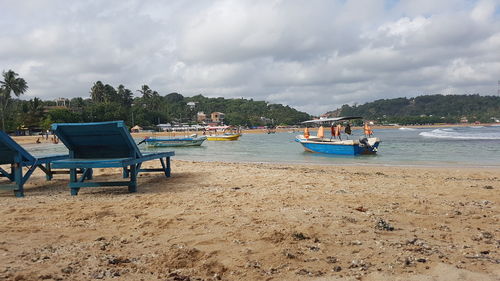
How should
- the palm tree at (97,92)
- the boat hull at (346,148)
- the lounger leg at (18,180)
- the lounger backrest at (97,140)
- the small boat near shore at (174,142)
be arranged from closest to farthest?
the lounger backrest at (97,140), the lounger leg at (18,180), the boat hull at (346,148), the small boat near shore at (174,142), the palm tree at (97,92)

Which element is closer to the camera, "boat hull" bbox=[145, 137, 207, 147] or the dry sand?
the dry sand

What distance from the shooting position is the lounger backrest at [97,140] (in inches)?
280

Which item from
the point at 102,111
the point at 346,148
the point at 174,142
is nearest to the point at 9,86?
the point at 102,111

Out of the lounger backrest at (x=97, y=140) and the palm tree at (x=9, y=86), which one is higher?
the palm tree at (x=9, y=86)

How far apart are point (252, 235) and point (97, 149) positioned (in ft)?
15.7

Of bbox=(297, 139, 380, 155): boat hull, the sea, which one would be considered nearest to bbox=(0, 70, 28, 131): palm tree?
the sea

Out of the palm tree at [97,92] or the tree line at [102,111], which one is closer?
the tree line at [102,111]

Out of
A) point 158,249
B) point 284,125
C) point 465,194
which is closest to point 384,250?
point 158,249

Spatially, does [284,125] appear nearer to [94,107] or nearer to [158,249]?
[94,107]

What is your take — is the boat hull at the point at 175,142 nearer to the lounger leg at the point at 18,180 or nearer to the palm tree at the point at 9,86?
the lounger leg at the point at 18,180

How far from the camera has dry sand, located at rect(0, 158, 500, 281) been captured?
3.42m

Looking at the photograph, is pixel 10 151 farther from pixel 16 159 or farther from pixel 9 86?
pixel 9 86

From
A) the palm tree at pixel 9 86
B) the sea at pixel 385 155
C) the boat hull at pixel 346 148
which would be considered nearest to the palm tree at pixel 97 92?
the palm tree at pixel 9 86

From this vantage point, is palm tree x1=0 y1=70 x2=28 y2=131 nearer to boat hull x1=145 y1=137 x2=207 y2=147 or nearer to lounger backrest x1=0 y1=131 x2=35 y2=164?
boat hull x1=145 y1=137 x2=207 y2=147
